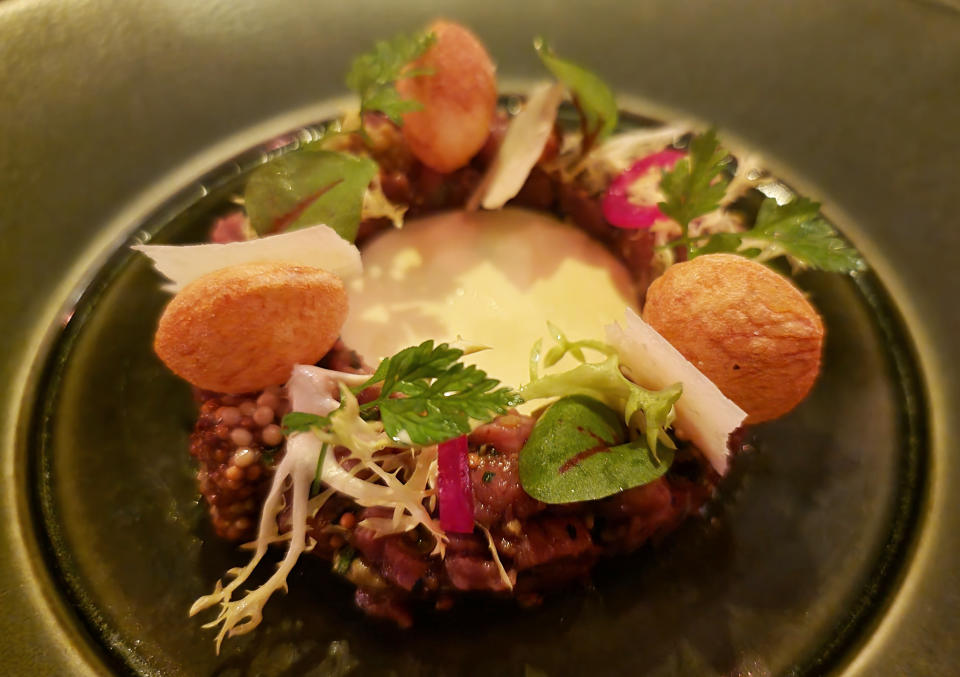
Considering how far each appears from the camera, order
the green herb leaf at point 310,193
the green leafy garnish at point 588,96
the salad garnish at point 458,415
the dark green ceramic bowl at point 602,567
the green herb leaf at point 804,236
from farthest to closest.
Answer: the green leafy garnish at point 588,96 < the green herb leaf at point 310,193 < the green herb leaf at point 804,236 < the dark green ceramic bowl at point 602,567 < the salad garnish at point 458,415

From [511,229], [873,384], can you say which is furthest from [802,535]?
[511,229]

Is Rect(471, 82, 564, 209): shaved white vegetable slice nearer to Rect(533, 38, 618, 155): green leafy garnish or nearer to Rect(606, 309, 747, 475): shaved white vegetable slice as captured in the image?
Rect(533, 38, 618, 155): green leafy garnish

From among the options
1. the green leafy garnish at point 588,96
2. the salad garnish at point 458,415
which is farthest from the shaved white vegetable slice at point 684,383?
the green leafy garnish at point 588,96

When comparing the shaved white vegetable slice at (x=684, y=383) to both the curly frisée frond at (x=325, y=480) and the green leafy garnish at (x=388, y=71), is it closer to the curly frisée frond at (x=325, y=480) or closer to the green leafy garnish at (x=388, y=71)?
the curly frisée frond at (x=325, y=480)

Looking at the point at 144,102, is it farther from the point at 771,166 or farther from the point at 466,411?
the point at 771,166

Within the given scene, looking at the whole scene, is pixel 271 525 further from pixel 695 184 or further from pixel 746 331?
pixel 695 184

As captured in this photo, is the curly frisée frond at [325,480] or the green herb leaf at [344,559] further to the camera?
the green herb leaf at [344,559]

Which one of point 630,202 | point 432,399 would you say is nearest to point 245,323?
point 432,399
